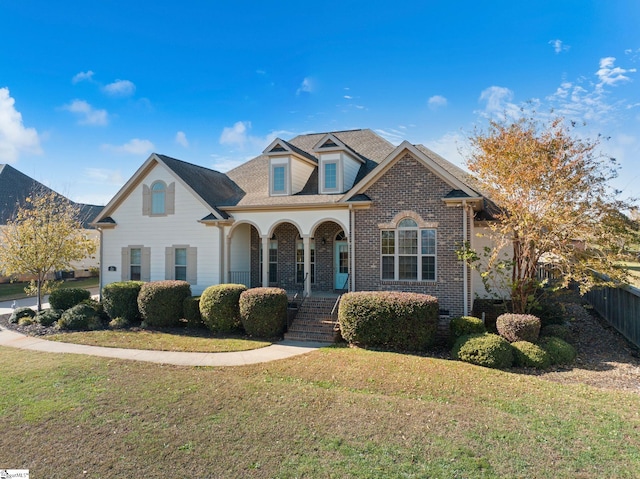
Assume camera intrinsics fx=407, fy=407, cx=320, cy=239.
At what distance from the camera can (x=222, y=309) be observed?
551 inches

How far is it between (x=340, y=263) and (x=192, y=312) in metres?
6.53

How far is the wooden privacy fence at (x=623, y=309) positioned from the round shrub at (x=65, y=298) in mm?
20284

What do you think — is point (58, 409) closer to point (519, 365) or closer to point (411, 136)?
point (519, 365)

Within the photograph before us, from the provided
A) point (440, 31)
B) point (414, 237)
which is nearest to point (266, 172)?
point (414, 237)

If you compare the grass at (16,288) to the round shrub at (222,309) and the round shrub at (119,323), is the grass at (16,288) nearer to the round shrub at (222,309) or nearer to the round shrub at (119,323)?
the round shrub at (119,323)

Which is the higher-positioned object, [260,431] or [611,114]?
[611,114]

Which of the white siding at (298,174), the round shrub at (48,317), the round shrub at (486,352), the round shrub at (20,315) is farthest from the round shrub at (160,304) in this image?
the round shrub at (486,352)

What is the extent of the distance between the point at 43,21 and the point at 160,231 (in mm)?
8557

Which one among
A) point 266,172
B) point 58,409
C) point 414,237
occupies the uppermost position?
point 266,172

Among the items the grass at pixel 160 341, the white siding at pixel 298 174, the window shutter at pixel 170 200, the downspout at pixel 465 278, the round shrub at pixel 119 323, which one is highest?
the white siding at pixel 298 174

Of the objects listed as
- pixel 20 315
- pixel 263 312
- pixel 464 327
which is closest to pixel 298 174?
pixel 263 312

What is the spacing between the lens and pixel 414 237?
14.6 meters

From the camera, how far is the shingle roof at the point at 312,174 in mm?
17062

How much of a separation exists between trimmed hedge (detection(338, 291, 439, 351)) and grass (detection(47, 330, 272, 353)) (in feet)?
9.52
